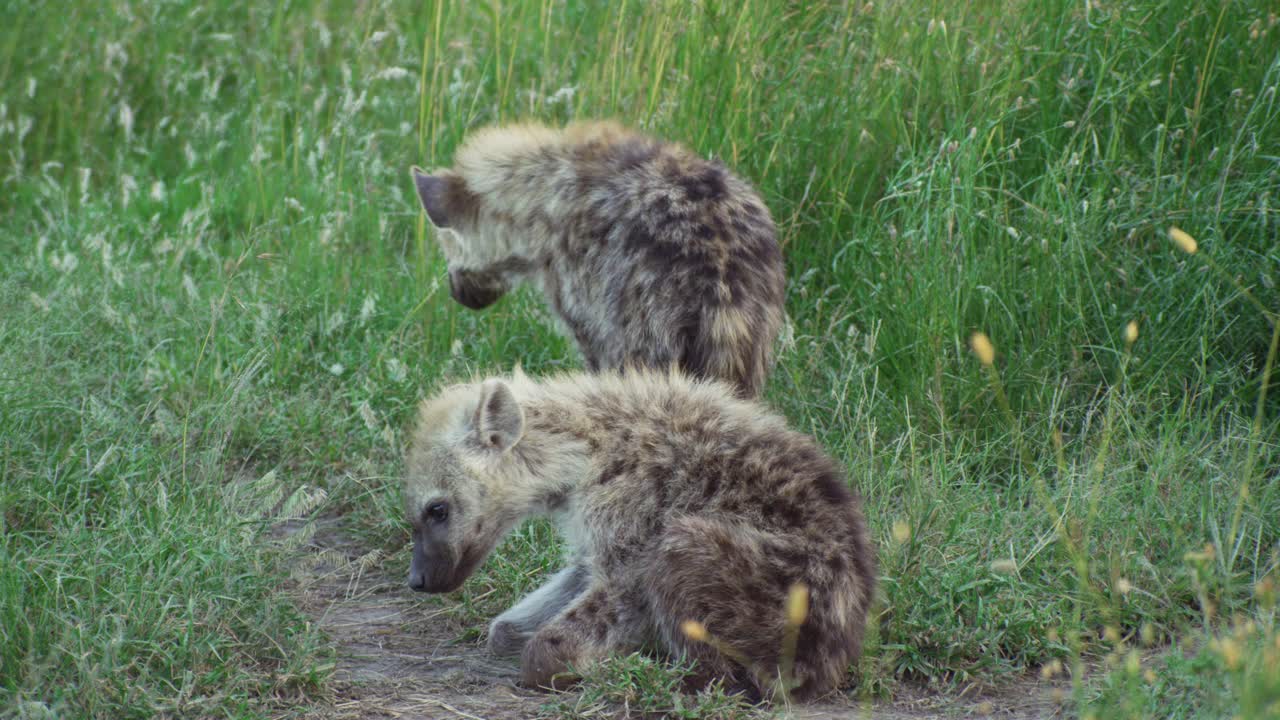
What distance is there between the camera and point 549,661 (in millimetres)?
3992

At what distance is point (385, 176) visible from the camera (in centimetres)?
722

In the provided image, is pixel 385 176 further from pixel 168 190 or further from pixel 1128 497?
pixel 1128 497

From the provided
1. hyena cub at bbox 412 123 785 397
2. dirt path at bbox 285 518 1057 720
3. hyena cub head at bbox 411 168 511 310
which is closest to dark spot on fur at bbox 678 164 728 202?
hyena cub at bbox 412 123 785 397

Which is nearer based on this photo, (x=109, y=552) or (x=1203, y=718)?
(x=1203, y=718)

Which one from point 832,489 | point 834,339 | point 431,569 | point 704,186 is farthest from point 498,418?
point 834,339

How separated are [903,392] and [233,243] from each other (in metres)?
3.02

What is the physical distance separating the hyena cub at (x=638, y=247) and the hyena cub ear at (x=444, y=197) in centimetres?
10

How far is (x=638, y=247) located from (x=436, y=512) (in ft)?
3.80

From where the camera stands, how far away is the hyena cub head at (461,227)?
5.54m

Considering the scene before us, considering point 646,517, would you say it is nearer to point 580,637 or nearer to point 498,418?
point 580,637

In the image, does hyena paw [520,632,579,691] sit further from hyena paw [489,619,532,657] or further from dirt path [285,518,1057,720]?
hyena paw [489,619,532,657]

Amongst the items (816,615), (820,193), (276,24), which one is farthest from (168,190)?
(816,615)

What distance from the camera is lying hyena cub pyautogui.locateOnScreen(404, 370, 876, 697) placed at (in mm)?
3924

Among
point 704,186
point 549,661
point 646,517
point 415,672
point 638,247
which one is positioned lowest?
point 415,672
